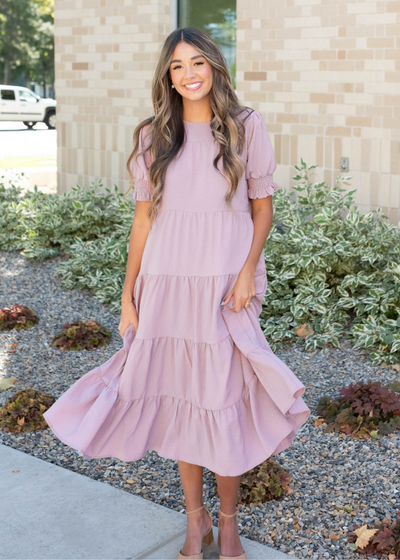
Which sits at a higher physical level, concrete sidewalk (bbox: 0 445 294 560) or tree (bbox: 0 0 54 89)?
tree (bbox: 0 0 54 89)

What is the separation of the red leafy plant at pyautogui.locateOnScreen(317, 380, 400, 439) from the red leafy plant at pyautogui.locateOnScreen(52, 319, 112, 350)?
1.86 meters

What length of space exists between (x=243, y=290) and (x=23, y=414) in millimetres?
1808

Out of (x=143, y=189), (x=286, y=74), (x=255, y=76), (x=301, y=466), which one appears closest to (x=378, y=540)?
(x=301, y=466)

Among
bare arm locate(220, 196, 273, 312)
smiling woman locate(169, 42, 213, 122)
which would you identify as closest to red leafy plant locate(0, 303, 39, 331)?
bare arm locate(220, 196, 273, 312)

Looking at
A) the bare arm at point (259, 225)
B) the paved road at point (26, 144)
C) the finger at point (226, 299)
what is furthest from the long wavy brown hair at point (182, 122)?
the paved road at point (26, 144)

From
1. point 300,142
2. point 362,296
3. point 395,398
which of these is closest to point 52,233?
point 300,142

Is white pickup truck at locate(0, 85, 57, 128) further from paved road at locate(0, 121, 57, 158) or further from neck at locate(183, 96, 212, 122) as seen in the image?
neck at locate(183, 96, 212, 122)

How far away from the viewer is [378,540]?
2.59 meters

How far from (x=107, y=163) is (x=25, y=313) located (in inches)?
118

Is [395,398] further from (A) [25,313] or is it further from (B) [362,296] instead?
(A) [25,313]

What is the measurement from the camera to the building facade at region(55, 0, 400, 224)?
228 inches

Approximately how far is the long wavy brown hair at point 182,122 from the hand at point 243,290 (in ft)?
0.83

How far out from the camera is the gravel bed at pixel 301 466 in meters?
2.80

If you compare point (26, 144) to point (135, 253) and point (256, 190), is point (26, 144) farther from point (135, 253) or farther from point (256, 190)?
point (256, 190)
